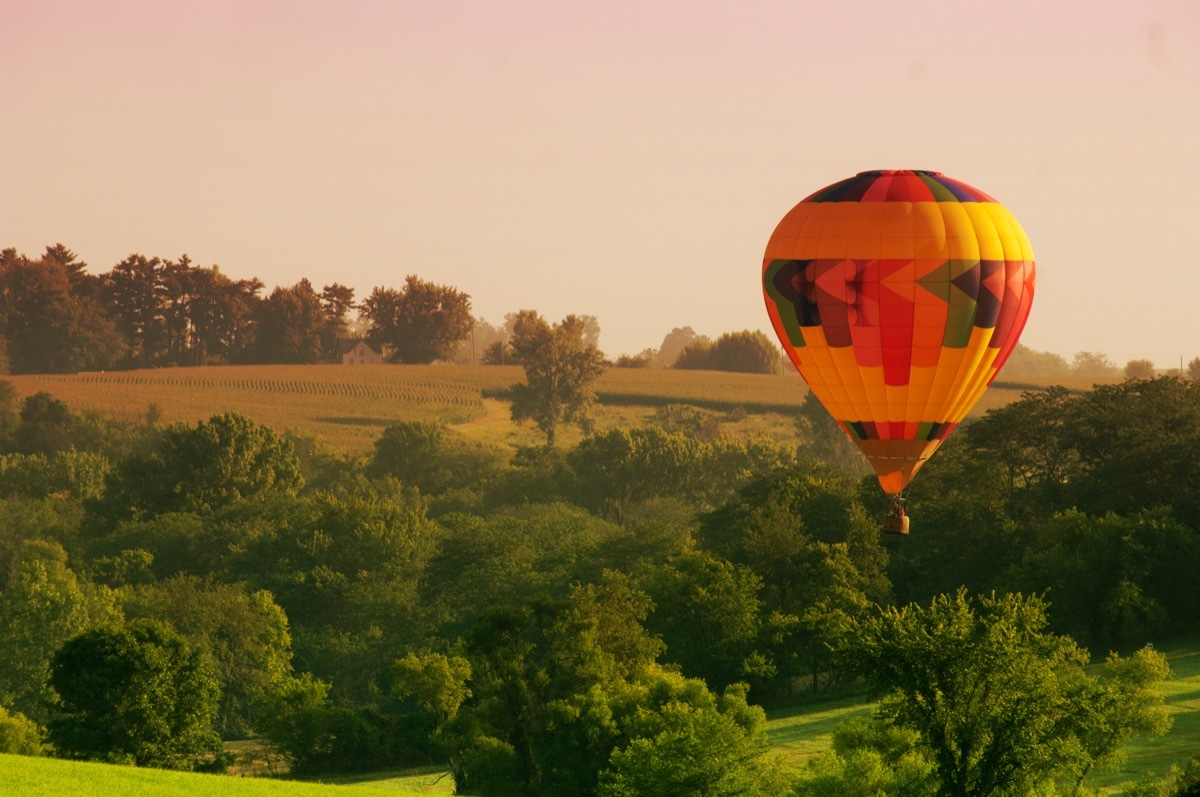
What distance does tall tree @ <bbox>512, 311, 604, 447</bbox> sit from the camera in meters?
174

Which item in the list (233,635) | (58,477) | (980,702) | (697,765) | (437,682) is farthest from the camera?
(58,477)

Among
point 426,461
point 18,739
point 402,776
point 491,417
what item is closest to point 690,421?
point 491,417

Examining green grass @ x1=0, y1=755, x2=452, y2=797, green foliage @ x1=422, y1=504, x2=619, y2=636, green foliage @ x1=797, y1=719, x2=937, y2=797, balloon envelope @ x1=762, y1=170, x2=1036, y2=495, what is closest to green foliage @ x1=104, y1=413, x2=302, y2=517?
green foliage @ x1=422, y1=504, x2=619, y2=636

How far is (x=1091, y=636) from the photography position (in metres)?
69.2

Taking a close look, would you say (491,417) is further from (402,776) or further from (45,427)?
(402,776)

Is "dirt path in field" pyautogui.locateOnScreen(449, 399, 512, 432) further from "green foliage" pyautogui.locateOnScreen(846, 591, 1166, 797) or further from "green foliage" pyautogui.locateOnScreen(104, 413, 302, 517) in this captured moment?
"green foliage" pyautogui.locateOnScreen(846, 591, 1166, 797)

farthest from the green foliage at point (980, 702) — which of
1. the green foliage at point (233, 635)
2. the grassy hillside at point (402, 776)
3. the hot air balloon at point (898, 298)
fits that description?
the green foliage at point (233, 635)

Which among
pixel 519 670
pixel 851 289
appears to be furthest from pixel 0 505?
pixel 851 289

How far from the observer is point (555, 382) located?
17488 centimetres

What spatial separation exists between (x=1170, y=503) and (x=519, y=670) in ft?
106

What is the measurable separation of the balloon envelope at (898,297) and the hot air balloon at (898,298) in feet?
0.08

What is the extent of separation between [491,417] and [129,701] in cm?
12358

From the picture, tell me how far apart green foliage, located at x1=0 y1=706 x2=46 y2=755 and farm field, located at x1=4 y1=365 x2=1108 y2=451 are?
97447mm

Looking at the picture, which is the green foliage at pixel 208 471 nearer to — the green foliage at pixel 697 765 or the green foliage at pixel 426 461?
the green foliage at pixel 426 461
